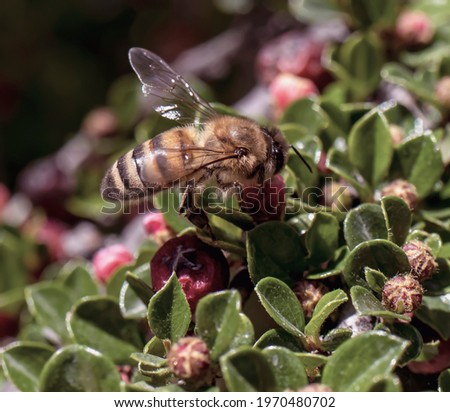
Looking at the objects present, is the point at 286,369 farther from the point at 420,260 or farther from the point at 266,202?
the point at 266,202

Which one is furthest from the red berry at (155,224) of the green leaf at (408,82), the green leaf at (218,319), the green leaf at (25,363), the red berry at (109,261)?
the green leaf at (408,82)

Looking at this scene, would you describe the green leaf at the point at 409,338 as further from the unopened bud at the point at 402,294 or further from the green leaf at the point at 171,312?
the green leaf at the point at 171,312

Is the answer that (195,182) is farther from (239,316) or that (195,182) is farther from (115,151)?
(115,151)

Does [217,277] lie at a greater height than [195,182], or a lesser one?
lesser

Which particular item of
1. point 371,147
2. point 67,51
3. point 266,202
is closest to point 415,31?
point 371,147

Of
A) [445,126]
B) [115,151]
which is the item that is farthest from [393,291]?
[115,151]
